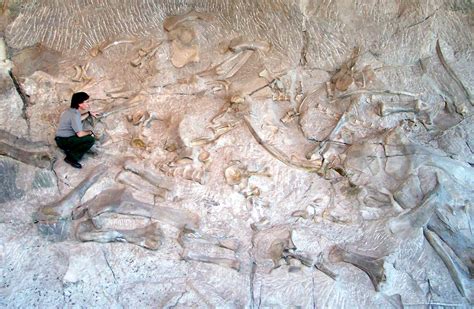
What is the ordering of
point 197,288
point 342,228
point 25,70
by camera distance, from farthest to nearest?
point 25,70 → point 342,228 → point 197,288

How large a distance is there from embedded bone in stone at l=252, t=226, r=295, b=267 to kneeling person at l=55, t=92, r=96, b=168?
1709mm

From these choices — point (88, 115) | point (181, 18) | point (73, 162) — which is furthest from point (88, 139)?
point (181, 18)

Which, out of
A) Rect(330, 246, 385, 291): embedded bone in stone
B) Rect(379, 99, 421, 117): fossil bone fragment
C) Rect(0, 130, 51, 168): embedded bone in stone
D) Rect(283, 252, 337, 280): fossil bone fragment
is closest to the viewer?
Rect(330, 246, 385, 291): embedded bone in stone

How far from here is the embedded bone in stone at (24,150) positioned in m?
4.55

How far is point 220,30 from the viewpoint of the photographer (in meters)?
5.17

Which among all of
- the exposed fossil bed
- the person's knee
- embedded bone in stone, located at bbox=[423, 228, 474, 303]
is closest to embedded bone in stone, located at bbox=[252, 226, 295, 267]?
the exposed fossil bed

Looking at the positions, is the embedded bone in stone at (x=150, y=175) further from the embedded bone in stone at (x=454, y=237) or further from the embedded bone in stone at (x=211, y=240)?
the embedded bone in stone at (x=454, y=237)

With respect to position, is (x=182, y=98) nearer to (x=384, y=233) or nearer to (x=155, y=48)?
(x=155, y=48)

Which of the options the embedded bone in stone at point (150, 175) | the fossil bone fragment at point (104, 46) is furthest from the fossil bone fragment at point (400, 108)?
the fossil bone fragment at point (104, 46)

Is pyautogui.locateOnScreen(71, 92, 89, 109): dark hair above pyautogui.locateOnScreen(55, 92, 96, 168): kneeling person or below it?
above

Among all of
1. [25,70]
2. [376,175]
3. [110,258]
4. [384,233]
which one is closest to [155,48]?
[25,70]

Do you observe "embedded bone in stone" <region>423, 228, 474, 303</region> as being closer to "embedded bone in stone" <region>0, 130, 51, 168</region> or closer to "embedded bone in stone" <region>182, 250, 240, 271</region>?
"embedded bone in stone" <region>182, 250, 240, 271</region>

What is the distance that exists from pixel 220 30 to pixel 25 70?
6.24 ft

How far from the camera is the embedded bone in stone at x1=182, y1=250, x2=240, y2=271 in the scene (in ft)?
13.9
